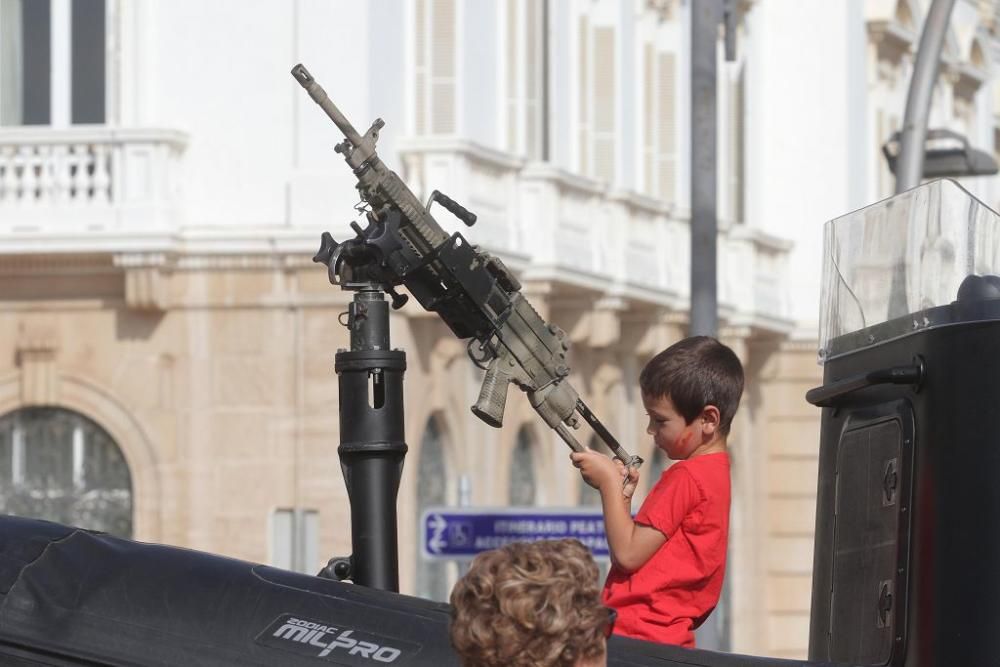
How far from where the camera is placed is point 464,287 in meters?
5.48

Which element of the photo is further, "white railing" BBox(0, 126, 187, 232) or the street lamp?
"white railing" BBox(0, 126, 187, 232)

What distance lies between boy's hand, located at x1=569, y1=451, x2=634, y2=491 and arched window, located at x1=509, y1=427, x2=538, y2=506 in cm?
1952

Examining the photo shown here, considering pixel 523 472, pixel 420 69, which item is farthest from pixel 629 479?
pixel 523 472

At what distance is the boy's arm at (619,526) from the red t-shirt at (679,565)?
1.0 inches

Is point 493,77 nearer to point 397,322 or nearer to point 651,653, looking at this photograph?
point 397,322

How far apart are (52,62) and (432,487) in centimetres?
494

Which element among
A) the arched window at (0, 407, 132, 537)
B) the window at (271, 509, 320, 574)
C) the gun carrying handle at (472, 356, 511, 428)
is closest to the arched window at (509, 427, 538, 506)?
the arched window at (0, 407, 132, 537)

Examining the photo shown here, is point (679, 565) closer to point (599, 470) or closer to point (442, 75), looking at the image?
point (599, 470)

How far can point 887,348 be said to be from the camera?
519cm

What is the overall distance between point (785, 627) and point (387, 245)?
92.0 feet

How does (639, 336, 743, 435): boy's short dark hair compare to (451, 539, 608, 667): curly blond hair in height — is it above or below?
above

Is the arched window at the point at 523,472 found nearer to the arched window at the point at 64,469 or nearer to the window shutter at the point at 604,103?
the window shutter at the point at 604,103

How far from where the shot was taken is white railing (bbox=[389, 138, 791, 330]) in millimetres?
21500

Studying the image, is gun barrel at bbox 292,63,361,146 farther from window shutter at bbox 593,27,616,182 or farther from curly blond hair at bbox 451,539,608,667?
window shutter at bbox 593,27,616,182
